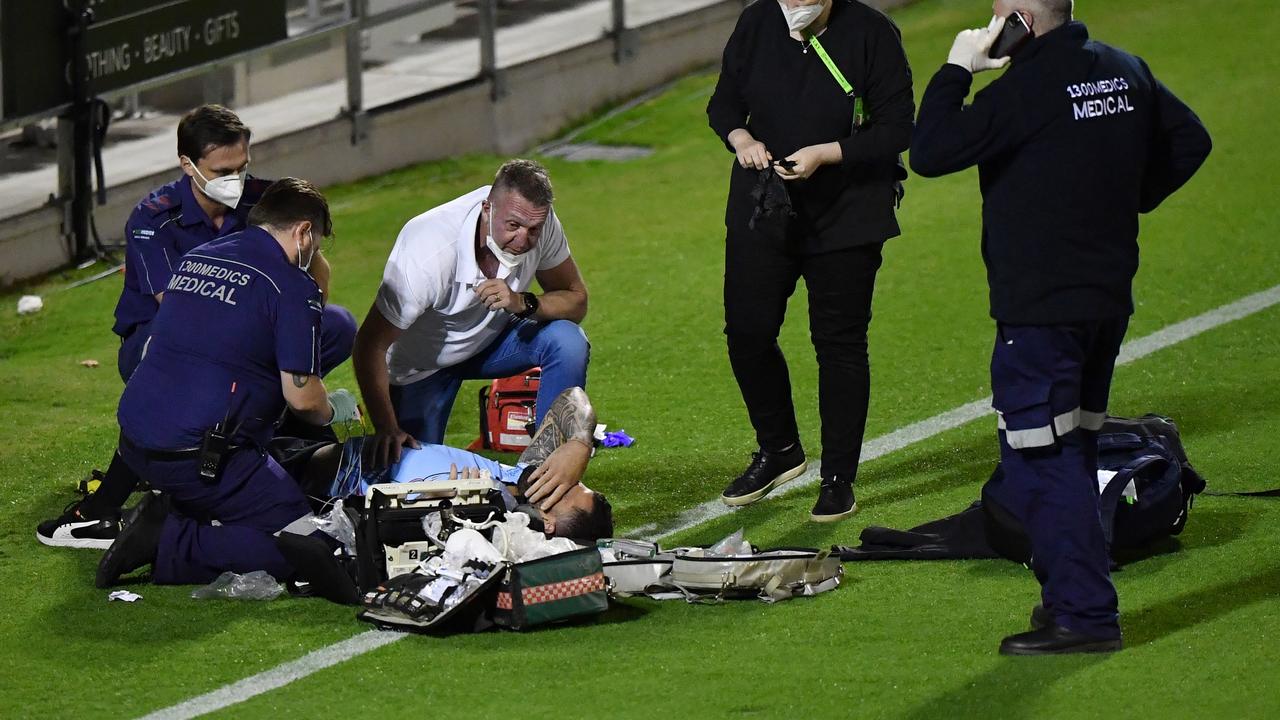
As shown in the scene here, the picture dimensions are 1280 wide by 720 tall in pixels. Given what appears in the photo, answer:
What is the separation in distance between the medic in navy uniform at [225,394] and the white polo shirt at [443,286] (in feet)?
1.81

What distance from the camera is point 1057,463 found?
4.64 meters

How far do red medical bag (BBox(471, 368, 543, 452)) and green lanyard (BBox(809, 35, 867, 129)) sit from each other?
1.76 m

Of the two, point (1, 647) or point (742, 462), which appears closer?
point (1, 647)

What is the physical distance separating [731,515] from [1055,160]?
83.8 inches

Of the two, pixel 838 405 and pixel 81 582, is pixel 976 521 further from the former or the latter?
pixel 81 582

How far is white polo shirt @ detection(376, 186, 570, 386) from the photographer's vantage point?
6094 mm

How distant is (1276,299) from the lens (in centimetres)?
894

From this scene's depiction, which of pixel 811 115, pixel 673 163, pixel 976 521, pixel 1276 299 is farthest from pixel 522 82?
pixel 976 521

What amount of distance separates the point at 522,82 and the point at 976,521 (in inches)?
305

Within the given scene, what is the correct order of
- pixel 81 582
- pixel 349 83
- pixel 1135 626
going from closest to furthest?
pixel 1135 626
pixel 81 582
pixel 349 83

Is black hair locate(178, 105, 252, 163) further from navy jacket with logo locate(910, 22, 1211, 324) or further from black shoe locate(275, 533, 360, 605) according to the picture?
navy jacket with logo locate(910, 22, 1211, 324)

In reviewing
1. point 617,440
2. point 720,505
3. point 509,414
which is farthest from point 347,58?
point 720,505

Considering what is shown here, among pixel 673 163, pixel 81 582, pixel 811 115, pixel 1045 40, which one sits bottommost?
pixel 673 163

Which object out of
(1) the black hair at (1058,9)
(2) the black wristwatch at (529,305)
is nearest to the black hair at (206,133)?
→ (2) the black wristwatch at (529,305)
